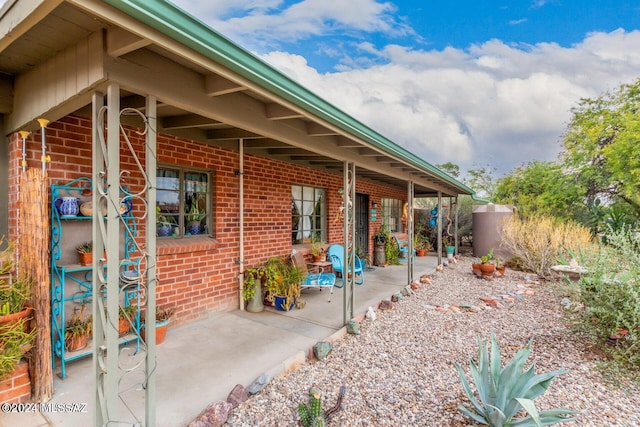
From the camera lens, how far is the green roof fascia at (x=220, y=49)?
1368 millimetres

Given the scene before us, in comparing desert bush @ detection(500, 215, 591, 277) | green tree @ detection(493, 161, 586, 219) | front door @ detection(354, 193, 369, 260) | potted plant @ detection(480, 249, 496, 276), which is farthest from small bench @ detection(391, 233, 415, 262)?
green tree @ detection(493, 161, 586, 219)

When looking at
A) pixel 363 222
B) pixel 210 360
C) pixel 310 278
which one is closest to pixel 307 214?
pixel 310 278

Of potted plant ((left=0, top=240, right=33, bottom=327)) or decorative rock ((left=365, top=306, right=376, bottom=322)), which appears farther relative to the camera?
decorative rock ((left=365, top=306, right=376, bottom=322))

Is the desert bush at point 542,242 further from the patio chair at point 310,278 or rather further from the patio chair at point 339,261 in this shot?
the patio chair at point 310,278

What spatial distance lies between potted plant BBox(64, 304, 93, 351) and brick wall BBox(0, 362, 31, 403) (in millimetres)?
499

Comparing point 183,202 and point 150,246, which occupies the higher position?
point 183,202

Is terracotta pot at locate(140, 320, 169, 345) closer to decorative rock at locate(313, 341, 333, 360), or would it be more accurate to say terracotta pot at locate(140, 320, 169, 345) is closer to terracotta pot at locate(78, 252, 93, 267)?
terracotta pot at locate(78, 252, 93, 267)

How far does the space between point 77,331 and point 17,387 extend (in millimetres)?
620

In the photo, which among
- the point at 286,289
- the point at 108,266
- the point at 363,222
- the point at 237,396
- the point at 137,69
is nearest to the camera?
the point at 108,266

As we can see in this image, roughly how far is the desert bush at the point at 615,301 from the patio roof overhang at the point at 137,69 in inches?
128

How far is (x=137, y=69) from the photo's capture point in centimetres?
179

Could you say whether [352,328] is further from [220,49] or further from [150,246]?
[220,49]

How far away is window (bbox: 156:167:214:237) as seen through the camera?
154 inches

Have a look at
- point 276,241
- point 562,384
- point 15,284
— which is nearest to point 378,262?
point 276,241
